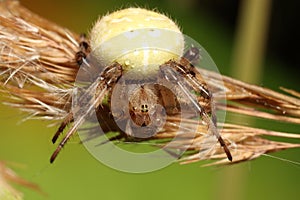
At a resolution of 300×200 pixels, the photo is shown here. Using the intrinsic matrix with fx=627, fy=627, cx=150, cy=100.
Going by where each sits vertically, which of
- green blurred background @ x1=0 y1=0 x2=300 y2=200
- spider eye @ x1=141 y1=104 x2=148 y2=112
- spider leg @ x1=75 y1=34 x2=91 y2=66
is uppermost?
spider leg @ x1=75 y1=34 x2=91 y2=66

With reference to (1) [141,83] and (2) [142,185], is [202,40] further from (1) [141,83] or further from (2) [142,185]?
(1) [141,83]

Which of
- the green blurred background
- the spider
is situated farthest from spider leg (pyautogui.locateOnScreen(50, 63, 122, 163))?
the green blurred background

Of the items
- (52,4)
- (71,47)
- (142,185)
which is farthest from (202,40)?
(71,47)

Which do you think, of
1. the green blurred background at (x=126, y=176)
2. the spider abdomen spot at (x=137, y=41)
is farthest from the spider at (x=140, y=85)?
the green blurred background at (x=126, y=176)

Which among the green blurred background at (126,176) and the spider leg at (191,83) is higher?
the spider leg at (191,83)

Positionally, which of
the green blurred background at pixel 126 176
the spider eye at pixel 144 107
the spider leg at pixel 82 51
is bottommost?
the green blurred background at pixel 126 176

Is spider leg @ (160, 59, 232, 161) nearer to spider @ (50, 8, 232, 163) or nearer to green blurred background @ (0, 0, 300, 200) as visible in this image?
spider @ (50, 8, 232, 163)

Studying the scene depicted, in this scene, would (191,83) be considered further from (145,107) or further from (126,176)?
(126,176)

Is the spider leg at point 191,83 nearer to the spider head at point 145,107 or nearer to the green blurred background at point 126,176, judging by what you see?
the spider head at point 145,107
